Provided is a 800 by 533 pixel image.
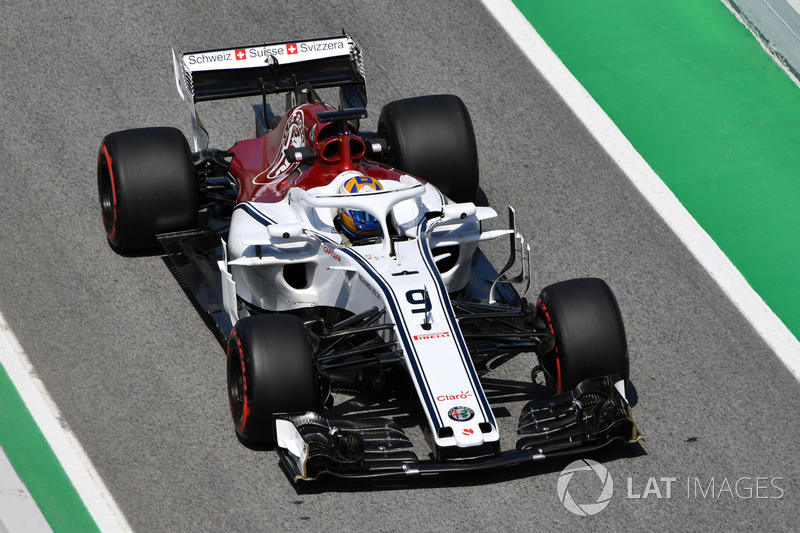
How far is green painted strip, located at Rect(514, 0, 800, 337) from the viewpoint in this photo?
43.2ft

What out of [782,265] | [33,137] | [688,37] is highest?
[33,137]

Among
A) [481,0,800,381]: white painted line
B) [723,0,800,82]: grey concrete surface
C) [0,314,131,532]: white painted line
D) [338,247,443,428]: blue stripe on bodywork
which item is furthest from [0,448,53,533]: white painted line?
[723,0,800,82]: grey concrete surface

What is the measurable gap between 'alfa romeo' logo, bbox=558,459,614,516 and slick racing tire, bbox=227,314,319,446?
1813 mm

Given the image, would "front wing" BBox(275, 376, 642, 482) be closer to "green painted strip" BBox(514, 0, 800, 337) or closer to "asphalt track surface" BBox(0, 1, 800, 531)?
"asphalt track surface" BBox(0, 1, 800, 531)

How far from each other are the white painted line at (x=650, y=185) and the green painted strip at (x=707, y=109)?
95 mm

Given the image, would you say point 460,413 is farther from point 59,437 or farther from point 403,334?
point 59,437

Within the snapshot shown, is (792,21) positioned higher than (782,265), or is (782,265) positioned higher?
(792,21)

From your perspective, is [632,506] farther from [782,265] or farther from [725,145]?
[725,145]

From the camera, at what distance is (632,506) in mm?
9758

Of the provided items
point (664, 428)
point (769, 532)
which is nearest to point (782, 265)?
point (664, 428)

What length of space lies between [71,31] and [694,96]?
21.8 ft

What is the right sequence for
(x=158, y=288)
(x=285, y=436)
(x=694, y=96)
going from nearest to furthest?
(x=285, y=436)
(x=158, y=288)
(x=694, y=96)

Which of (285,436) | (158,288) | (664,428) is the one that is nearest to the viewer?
(285,436)

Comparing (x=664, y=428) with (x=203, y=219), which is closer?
(x=664, y=428)
